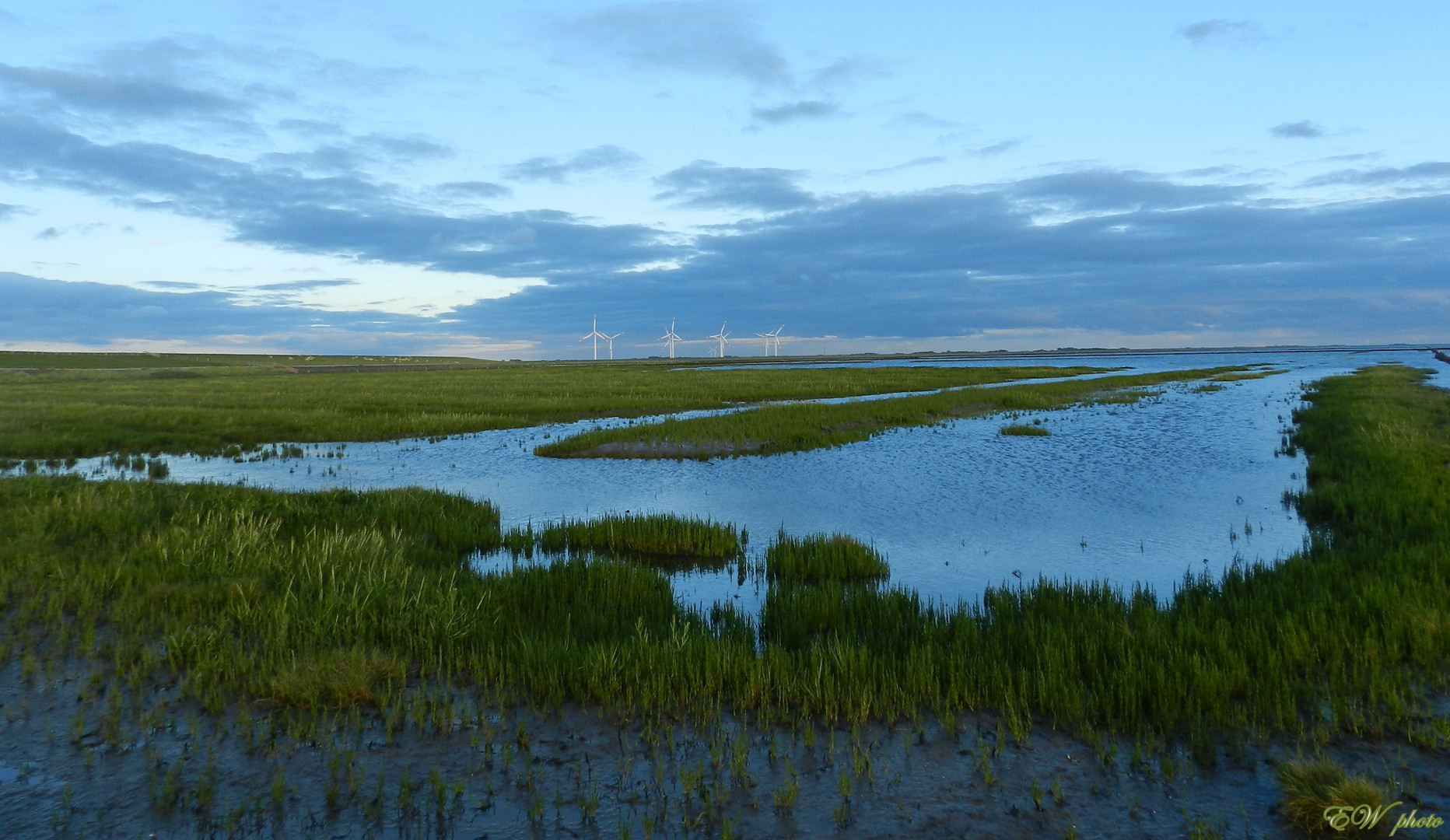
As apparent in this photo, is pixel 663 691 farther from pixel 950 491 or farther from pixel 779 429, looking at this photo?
pixel 779 429

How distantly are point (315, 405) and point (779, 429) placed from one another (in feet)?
92.4

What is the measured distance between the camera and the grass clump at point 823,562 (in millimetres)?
12031

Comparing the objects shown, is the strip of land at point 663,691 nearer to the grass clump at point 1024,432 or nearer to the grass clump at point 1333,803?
the grass clump at point 1333,803

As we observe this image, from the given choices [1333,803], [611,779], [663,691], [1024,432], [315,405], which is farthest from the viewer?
[315,405]

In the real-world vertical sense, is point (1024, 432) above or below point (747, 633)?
above

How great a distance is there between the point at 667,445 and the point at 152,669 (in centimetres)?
2030

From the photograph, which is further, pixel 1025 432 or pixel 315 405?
pixel 315 405

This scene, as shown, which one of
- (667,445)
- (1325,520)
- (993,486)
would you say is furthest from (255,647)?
(667,445)

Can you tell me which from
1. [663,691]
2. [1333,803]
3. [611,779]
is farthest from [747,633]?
[1333,803]

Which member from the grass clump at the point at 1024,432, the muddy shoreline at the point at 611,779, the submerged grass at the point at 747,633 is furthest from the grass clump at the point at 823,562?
the grass clump at the point at 1024,432

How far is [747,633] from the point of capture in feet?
29.6

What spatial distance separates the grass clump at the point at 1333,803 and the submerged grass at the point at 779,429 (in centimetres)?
2147

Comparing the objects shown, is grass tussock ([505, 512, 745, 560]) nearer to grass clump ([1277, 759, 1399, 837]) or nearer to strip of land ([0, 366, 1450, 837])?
strip of land ([0, 366, 1450, 837])

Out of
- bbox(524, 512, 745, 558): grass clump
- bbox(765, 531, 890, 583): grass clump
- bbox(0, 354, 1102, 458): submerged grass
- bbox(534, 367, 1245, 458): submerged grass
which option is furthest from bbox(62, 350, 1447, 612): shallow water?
bbox(0, 354, 1102, 458): submerged grass
